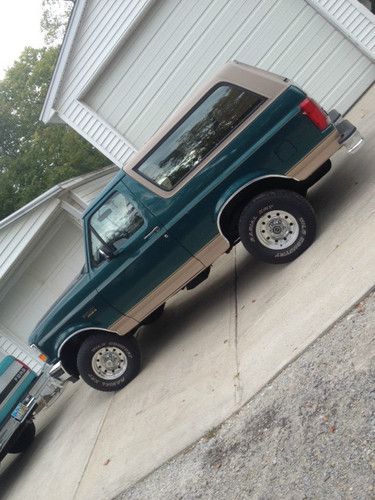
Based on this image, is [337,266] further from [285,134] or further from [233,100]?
[233,100]

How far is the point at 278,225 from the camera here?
6262mm

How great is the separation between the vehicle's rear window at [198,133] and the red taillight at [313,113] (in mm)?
445

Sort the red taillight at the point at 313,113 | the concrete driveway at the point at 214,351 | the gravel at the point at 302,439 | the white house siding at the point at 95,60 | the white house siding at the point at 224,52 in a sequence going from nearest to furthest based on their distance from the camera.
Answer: the gravel at the point at 302,439, the concrete driveway at the point at 214,351, the red taillight at the point at 313,113, the white house siding at the point at 224,52, the white house siding at the point at 95,60

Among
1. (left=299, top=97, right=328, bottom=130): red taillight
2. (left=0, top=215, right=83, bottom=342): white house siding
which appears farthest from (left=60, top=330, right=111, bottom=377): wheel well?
(left=0, top=215, right=83, bottom=342): white house siding

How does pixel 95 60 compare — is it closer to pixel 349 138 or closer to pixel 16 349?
pixel 349 138

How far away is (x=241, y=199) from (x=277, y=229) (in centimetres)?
52

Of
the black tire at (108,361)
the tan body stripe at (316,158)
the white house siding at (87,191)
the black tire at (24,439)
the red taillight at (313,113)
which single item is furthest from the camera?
the white house siding at (87,191)

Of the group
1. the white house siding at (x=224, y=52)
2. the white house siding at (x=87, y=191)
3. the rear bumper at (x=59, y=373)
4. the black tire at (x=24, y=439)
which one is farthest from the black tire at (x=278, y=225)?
the white house siding at (x=87, y=191)

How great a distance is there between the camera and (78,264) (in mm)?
12812

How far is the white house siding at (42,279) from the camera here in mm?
12367

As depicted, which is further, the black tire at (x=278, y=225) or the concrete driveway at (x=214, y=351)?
the black tire at (x=278, y=225)

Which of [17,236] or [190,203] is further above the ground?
[17,236]

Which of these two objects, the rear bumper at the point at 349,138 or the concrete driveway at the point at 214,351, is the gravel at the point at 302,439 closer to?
the concrete driveway at the point at 214,351

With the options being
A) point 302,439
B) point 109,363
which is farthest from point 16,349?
point 302,439
